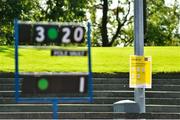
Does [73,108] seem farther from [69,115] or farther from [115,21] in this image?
[115,21]

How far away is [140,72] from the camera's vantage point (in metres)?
12.3

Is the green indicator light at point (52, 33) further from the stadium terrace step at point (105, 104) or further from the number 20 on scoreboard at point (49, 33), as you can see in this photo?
the stadium terrace step at point (105, 104)

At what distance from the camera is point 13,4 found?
41.1 m

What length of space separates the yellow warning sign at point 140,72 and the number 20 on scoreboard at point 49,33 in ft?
6.88

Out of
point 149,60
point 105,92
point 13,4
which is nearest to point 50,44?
point 149,60

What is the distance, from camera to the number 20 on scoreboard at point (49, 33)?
410 inches

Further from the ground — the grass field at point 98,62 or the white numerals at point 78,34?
the white numerals at point 78,34

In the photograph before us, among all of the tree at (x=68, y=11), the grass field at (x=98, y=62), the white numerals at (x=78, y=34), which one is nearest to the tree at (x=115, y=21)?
the tree at (x=68, y=11)

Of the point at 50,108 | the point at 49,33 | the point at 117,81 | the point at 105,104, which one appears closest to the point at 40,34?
the point at 49,33

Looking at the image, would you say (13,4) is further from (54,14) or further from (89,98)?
(89,98)

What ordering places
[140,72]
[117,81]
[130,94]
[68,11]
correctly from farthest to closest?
[68,11] < [117,81] < [130,94] < [140,72]

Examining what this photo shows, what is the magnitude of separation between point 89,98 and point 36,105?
5.32m

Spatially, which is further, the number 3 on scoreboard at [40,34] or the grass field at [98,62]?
the grass field at [98,62]

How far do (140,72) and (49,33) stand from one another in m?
2.56
